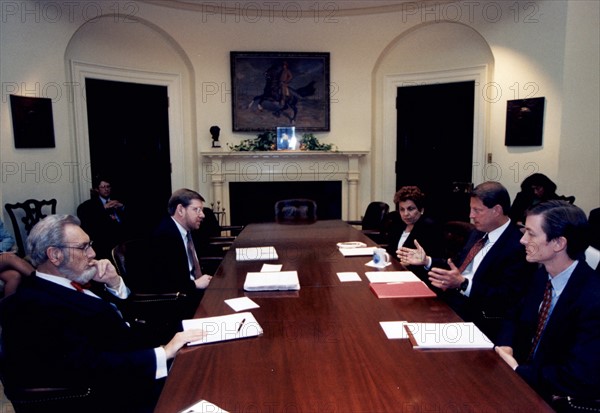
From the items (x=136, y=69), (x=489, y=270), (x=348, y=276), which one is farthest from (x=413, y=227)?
(x=136, y=69)

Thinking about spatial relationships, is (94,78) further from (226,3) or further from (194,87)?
(226,3)

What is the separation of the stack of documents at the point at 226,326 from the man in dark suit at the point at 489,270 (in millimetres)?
1046

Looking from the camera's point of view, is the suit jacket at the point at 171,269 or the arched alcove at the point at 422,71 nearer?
the suit jacket at the point at 171,269

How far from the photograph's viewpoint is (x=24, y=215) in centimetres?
516

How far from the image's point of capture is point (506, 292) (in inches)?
94.3

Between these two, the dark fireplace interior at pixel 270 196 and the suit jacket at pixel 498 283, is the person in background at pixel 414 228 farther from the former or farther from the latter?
the dark fireplace interior at pixel 270 196

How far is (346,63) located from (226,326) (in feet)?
19.6

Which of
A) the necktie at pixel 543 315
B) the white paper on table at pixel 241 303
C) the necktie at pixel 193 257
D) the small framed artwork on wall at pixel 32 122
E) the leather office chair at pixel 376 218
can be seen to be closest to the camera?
the necktie at pixel 543 315

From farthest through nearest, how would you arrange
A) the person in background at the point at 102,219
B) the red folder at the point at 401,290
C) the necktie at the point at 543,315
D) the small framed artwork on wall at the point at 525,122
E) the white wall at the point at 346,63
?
the small framed artwork on wall at the point at 525,122 < the person in background at the point at 102,219 < the white wall at the point at 346,63 < the red folder at the point at 401,290 < the necktie at the point at 543,315

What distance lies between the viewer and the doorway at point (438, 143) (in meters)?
6.64

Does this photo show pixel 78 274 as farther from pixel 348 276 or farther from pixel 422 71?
pixel 422 71

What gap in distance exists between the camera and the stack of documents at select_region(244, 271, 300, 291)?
2.33 metres

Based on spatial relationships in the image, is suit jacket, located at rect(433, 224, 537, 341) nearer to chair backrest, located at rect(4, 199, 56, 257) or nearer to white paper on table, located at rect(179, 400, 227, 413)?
white paper on table, located at rect(179, 400, 227, 413)

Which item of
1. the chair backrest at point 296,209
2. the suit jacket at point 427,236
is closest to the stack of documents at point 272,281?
the suit jacket at point 427,236
